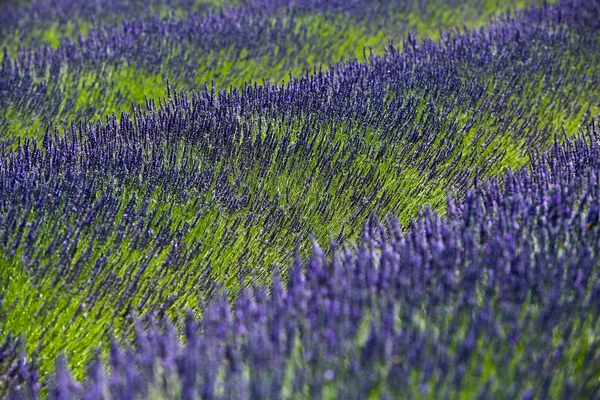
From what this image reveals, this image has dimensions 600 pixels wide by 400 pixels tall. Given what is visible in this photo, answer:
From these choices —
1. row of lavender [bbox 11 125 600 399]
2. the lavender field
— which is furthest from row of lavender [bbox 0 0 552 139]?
row of lavender [bbox 11 125 600 399]

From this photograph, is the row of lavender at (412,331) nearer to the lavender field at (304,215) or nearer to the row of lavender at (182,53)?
the lavender field at (304,215)

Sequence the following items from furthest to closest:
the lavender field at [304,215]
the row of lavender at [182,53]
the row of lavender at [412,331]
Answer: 1. the row of lavender at [182,53]
2. the lavender field at [304,215]
3. the row of lavender at [412,331]

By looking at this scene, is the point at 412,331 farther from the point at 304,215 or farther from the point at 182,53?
the point at 182,53

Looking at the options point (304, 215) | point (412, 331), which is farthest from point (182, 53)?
point (412, 331)

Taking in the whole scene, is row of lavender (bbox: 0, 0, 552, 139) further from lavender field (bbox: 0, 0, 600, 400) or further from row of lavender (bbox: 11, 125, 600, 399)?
row of lavender (bbox: 11, 125, 600, 399)

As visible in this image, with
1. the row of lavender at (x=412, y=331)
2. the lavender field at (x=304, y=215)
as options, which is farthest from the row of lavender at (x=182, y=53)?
the row of lavender at (x=412, y=331)
